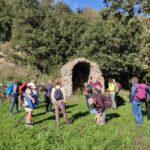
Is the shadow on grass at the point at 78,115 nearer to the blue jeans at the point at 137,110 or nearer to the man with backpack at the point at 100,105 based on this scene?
the man with backpack at the point at 100,105

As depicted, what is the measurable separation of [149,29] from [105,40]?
463 inches

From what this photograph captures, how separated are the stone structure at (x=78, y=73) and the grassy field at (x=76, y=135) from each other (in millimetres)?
10321

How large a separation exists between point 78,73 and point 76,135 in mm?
19990

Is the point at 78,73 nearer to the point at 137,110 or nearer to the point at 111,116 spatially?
the point at 111,116

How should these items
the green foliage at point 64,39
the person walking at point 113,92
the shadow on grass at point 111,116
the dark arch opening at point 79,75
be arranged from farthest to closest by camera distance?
the green foliage at point 64,39 < the dark arch opening at point 79,75 < the person walking at point 113,92 < the shadow on grass at point 111,116

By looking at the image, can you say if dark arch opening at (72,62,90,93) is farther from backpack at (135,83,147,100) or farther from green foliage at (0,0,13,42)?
backpack at (135,83,147,100)

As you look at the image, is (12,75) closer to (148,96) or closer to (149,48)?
(149,48)

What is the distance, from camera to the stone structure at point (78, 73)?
99.9ft

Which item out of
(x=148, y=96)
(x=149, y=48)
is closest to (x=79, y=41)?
(x=149, y=48)

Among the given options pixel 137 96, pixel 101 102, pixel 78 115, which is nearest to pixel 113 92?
pixel 78 115

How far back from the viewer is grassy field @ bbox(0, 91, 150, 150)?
1330 centimetres

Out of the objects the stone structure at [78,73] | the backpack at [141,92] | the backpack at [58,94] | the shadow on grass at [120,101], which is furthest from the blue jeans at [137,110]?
the stone structure at [78,73]

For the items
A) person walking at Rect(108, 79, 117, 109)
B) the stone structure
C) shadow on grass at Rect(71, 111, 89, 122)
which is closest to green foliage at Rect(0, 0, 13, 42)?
the stone structure

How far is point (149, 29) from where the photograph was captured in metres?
24.7
